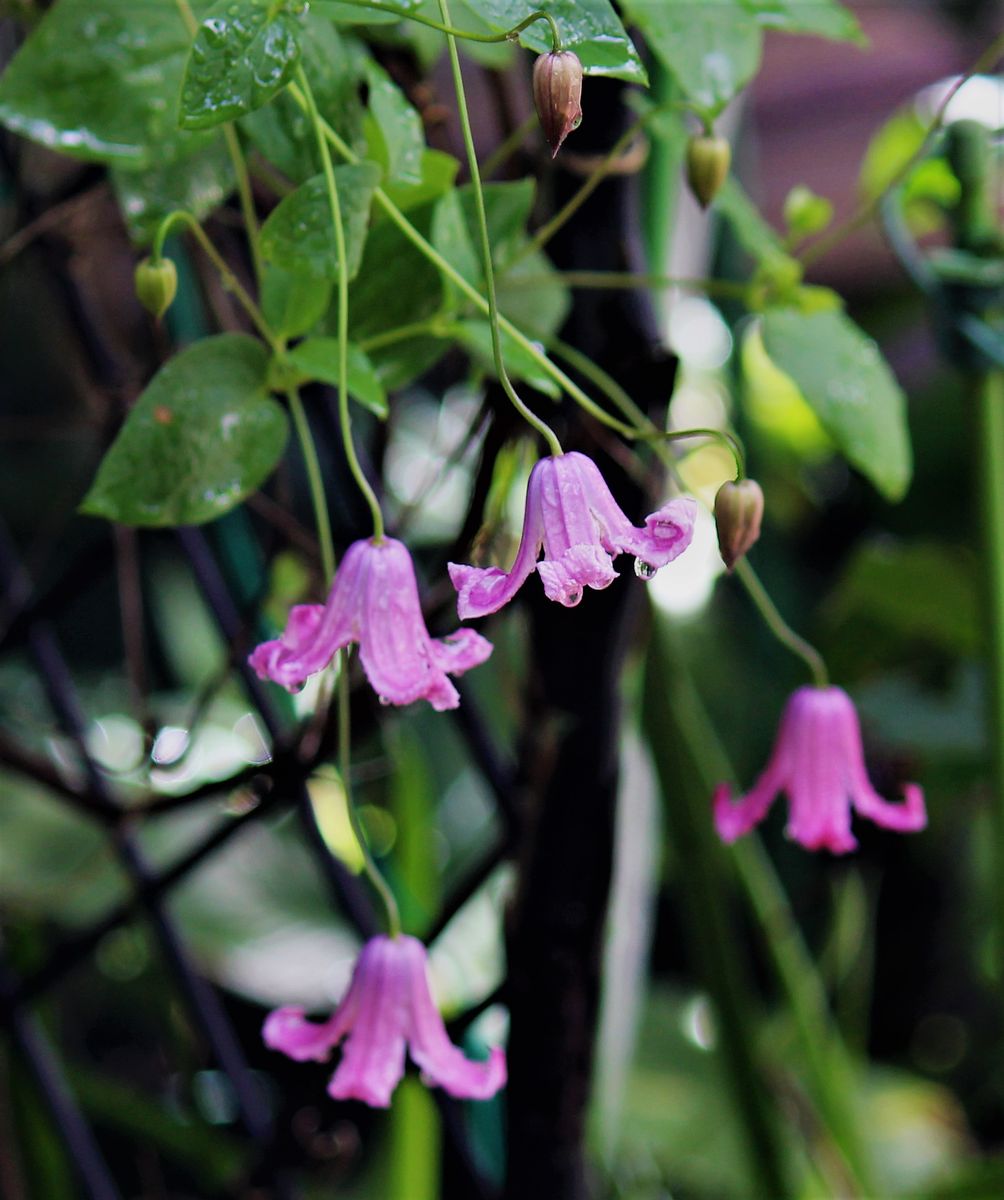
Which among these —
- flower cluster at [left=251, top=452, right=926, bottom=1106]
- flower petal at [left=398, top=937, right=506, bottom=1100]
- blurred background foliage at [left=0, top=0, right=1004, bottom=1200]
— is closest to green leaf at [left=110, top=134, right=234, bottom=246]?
blurred background foliage at [left=0, top=0, right=1004, bottom=1200]

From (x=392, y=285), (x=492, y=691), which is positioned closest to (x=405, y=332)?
(x=392, y=285)

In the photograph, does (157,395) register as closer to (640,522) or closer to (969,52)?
(640,522)

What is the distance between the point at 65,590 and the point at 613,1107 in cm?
38

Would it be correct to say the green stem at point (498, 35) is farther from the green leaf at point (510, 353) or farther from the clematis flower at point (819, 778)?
the clematis flower at point (819, 778)

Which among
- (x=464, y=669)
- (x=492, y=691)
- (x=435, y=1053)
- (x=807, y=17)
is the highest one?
(x=807, y=17)

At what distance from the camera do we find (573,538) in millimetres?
272

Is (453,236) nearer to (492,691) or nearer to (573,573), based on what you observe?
(573,573)

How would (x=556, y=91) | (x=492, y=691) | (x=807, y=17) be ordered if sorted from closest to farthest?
(x=556, y=91), (x=807, y=17), (x=492, y=691)

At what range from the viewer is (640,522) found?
1.37 feet

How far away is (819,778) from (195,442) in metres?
0.23

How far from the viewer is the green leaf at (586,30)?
0.25 meters

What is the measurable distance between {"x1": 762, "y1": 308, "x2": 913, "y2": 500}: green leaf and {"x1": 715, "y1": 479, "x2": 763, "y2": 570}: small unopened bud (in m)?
0.07

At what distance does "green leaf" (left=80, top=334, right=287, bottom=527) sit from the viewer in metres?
0.32


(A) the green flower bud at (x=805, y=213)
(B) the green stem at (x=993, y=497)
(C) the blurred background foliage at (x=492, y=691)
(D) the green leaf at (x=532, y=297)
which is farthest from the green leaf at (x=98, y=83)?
(B) the green stem at (x=993, y=497)
